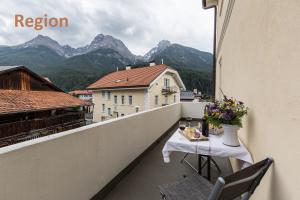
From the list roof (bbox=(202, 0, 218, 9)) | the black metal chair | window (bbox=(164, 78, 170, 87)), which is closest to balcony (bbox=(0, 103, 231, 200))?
the black metal chair

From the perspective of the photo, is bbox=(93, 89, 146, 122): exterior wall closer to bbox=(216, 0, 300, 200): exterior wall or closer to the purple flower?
the purple flower

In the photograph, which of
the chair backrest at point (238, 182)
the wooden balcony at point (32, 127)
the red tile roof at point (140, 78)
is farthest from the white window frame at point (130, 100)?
the chair backrest at point (238, 182)

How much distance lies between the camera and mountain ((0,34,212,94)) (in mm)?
35344

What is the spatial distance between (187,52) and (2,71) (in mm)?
81787

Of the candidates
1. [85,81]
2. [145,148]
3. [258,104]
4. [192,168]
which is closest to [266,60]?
[258,104]

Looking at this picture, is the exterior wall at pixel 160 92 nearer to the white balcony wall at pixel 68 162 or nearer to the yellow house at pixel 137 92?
the yellow house at pixel 137 92

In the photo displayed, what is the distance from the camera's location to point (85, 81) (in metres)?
42.8

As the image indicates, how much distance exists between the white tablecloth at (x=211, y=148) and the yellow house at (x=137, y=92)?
12971 millimetres

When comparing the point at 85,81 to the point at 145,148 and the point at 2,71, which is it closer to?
the point at 2,71

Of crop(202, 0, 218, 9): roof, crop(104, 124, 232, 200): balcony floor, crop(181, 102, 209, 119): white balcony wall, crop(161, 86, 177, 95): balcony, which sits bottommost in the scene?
crop(104, 124, 232, 200): balcony floor

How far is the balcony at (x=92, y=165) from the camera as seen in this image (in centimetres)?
123

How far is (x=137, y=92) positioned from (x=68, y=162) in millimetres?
14402

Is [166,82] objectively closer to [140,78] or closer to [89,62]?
[140,78]

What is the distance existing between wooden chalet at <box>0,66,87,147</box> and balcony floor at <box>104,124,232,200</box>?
8.08 meters
